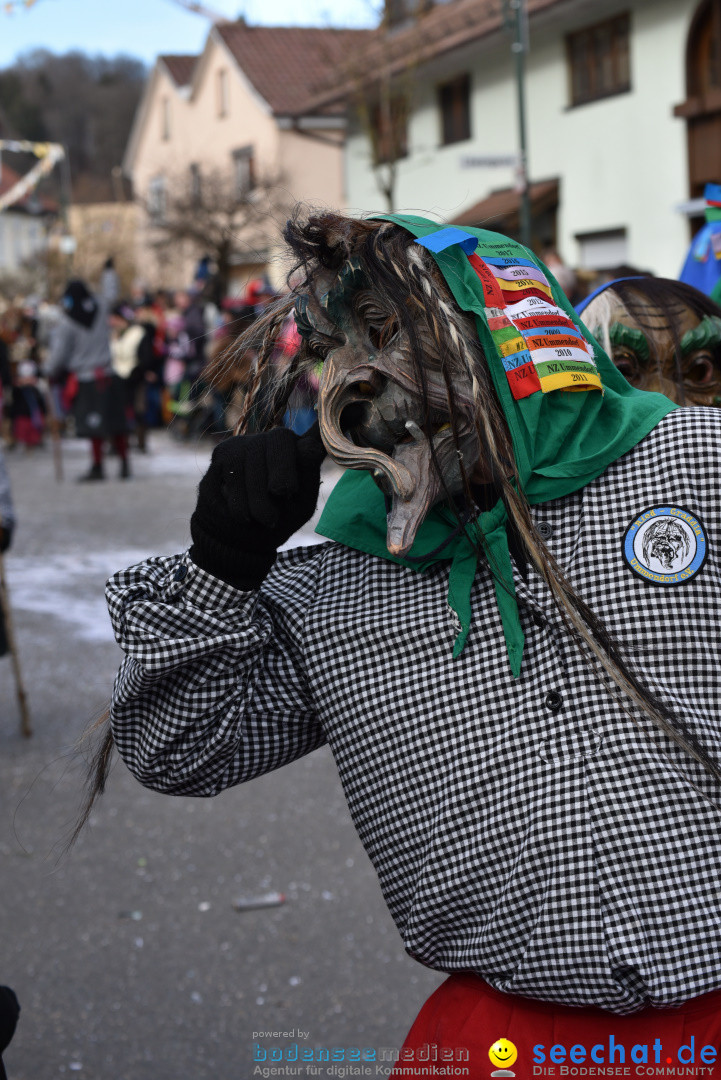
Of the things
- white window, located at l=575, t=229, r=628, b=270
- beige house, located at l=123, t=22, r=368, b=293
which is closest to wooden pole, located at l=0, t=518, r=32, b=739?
white window, located at l=575, t=229, r=628, b=270

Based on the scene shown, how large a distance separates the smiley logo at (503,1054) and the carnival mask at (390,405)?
63 centimetres

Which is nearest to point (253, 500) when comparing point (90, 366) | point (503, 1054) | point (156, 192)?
point (503, 1054)

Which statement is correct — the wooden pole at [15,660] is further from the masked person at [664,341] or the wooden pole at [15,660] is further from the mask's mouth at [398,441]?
the mask's mouth at [398,441]

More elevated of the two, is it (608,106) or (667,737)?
(608,106)

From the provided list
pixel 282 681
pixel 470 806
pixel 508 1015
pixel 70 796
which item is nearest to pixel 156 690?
pixel 282 681

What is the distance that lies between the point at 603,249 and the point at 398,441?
17.7 m

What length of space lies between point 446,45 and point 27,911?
60.5 feet

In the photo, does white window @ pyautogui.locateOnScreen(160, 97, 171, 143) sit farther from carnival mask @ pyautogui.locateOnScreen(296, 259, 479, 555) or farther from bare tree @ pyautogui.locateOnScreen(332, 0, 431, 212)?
carnival mask @ pyautogui.locateOnScreen(296, 259, 479, 555)

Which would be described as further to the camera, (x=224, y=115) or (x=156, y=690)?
(x=224, y=115)

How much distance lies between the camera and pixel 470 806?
1.46 m

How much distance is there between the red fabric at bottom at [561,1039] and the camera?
1436 mm

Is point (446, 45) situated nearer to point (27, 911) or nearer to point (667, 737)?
point (27, 911)

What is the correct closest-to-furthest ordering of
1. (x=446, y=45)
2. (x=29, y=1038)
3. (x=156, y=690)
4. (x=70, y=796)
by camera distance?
(x=156, y=690) < (x=29, y=1038) < (x=70, y=796) < (x=446, y=45)

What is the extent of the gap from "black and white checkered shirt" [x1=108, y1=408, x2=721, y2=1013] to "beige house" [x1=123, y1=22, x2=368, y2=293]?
21787 millimetres
